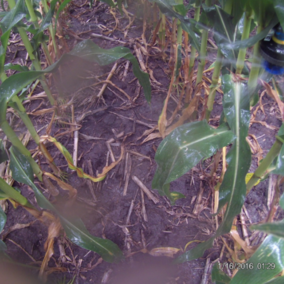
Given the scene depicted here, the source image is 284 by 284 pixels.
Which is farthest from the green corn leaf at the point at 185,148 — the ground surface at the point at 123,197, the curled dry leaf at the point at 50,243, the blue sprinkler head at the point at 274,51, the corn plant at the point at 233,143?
the curled dry leaf at the point at 50,243

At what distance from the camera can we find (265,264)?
67 cm

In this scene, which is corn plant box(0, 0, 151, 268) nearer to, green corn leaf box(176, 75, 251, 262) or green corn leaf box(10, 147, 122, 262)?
green corn leaf box(10, 147, 122, 262)

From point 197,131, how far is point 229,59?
0.29 metres

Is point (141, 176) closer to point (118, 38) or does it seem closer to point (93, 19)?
point (118, 38)

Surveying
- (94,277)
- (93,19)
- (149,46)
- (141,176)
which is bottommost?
(94,277)

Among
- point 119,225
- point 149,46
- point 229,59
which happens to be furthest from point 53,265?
point 149,46

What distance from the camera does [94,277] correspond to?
0.93 metres

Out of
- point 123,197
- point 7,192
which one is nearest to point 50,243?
point 7,192

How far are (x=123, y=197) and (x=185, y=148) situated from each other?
0.49 meters

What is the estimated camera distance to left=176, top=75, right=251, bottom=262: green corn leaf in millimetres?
738

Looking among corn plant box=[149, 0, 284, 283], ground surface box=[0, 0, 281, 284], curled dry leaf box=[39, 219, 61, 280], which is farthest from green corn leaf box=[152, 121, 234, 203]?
curled dry leaf box=[39, 219, 61, 280]

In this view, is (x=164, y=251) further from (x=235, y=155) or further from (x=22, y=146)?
(x=22, y=146)

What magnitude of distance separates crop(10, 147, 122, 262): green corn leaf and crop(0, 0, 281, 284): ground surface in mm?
110

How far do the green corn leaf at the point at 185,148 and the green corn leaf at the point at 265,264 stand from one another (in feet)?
1.04
